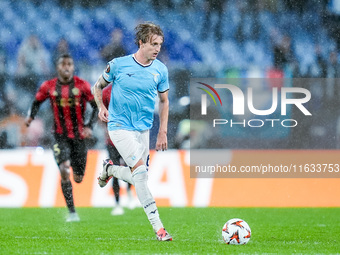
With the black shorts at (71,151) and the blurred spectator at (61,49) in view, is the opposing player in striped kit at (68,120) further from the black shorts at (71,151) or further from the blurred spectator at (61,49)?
the blurred spectator at (61,49)

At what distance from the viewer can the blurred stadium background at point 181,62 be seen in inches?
423

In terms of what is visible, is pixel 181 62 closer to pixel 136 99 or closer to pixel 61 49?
pixel 61 49

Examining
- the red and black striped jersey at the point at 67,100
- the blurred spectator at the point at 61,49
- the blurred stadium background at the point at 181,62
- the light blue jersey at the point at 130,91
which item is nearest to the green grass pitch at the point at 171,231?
the blurred stadium background at the point at 181,62

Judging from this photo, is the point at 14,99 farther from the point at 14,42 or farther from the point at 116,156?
the point at 116,156

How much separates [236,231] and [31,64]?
28.6 ft

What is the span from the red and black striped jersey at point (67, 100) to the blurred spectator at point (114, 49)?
4.24 meters

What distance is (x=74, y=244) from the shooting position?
577 centimetres

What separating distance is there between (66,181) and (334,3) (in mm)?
8039

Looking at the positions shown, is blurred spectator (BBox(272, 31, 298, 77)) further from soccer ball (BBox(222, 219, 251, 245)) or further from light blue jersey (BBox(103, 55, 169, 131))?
soccer ball (BBox(222, 219, 251, 245))

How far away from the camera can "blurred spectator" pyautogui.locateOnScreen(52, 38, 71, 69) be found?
46.0ft

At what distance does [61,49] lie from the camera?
1420cm

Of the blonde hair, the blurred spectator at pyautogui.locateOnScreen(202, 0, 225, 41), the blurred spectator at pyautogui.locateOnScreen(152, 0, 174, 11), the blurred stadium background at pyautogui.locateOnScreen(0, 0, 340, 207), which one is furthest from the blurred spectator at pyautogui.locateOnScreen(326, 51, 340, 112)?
the blonde hair

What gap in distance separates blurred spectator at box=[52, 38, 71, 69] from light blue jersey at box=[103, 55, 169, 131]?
7.76 metres

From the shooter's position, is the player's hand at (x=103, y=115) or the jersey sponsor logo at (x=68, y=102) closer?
the player's hand at (x=103, y=115)
